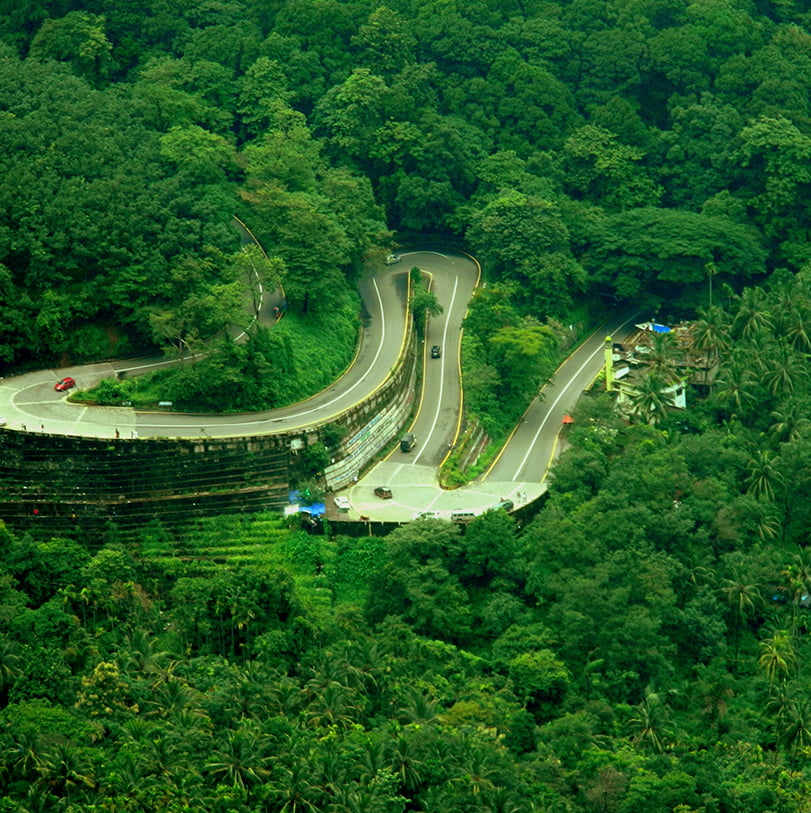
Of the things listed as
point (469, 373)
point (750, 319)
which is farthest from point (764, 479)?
point (469, 373)

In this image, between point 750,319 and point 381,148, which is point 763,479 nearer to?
point 750,319

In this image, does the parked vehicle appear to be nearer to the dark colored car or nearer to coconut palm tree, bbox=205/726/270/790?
the dark colored car

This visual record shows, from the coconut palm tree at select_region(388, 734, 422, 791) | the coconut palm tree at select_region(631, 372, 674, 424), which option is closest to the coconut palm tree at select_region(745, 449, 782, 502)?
the coconut palm tree at select_region(631, 372, 674, 424)

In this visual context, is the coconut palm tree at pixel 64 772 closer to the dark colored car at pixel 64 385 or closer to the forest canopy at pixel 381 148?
the dark colored car at pixel 64 385

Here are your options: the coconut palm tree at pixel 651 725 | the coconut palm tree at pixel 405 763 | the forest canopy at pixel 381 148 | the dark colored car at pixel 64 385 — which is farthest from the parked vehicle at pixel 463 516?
the dark colored car at pixel 64 385

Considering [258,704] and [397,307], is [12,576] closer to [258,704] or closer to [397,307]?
[258,704]

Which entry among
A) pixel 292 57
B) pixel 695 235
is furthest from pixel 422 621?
pixel 292 57
